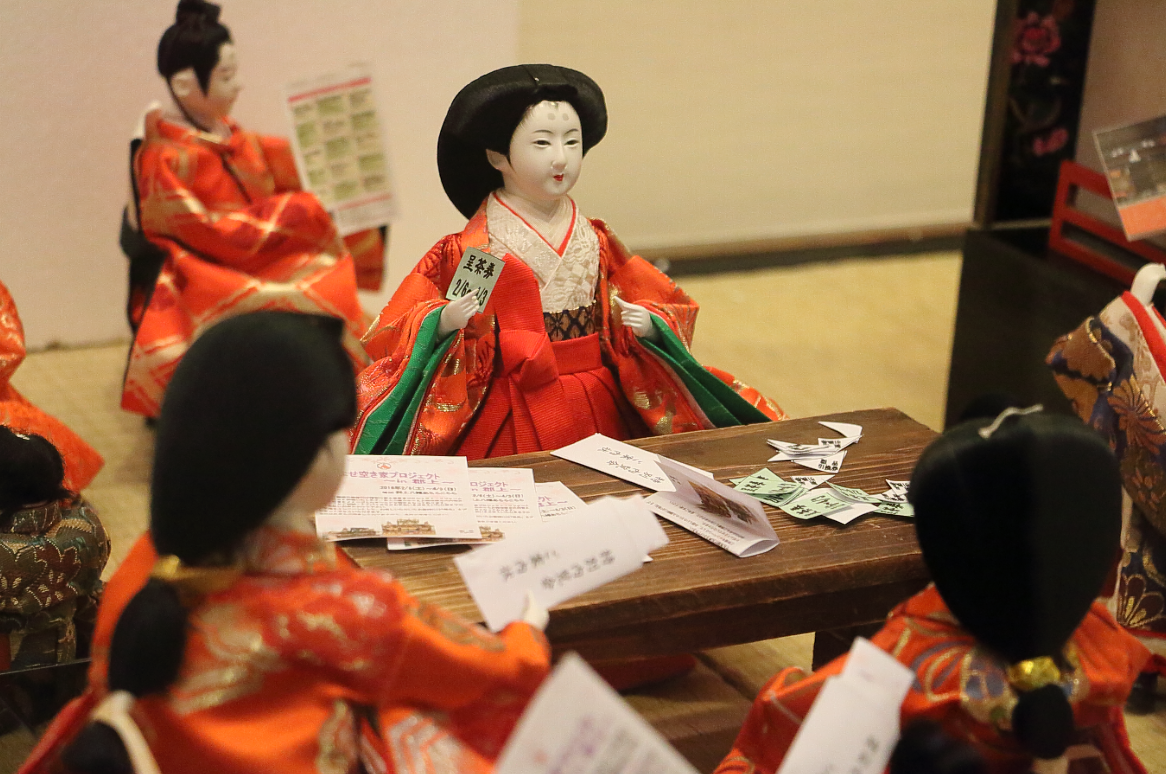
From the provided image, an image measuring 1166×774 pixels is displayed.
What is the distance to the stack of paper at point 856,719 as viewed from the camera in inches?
46.7

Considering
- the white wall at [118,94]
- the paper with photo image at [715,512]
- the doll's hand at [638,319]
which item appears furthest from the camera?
the white wall at [118,94]

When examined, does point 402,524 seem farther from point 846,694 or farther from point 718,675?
point 718,675

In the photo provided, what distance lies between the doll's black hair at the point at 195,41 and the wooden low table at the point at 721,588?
161 cm

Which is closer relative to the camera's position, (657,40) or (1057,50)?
(1057,50)

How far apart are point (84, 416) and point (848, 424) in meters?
2.04

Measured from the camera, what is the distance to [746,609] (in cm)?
159

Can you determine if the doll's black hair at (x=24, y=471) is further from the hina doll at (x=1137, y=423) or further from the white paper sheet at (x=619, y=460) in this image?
the hina doll at (x=1137, y=423)

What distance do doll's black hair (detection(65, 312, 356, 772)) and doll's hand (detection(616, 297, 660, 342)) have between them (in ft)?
3.32

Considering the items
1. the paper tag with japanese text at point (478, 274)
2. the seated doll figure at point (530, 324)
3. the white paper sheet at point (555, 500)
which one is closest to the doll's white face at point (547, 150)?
the seated doll figure at point (530, 324)

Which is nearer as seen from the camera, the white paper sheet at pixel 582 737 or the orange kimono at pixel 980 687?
the white paper sheet at pixel 582 737

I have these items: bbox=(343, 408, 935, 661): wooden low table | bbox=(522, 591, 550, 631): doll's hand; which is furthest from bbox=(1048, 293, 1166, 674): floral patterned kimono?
bbox=(522, 591, 550, 631): doll's hand

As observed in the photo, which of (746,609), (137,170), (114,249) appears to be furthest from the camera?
(114,249)

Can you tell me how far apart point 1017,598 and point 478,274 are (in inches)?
41.0

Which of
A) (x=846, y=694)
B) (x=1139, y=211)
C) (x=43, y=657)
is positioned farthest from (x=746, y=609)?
(x=1139, y=211)
